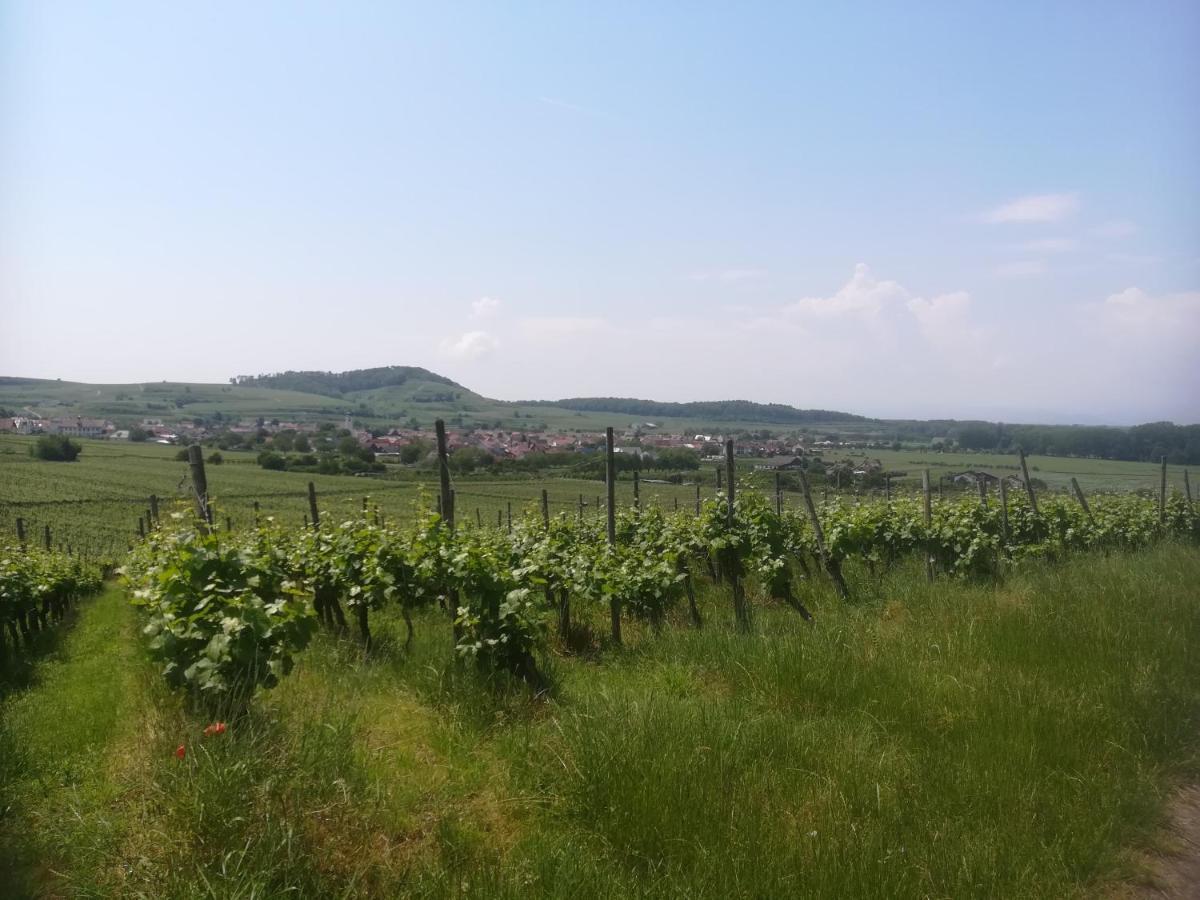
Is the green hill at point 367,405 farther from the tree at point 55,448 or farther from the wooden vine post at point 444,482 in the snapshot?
the wooden vine post at point 444,482

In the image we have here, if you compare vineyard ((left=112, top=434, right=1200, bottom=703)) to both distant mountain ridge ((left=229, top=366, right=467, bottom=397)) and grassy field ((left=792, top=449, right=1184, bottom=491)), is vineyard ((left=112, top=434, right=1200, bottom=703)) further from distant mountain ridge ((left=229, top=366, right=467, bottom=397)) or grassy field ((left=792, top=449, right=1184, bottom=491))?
distant mountain ridge ((left=229, top=366, right=467, bottom=397))

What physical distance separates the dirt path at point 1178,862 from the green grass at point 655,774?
0.10 metres

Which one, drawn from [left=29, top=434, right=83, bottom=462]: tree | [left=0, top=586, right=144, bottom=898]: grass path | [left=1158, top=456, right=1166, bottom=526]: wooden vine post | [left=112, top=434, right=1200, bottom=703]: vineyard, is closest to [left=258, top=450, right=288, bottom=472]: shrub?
[left=29, top=434, right=83, bottom=462]: tree

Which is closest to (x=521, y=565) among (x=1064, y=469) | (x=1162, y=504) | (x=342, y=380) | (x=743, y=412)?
(x=1162, y=504)

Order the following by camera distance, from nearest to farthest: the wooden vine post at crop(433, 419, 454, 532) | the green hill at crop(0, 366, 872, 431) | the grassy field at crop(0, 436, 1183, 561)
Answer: the wooden vine post at crop(433, 419, 454, 532) < the grassy field at crop(0, 436, 1183, 561) < the green hill at crop(0, 366, 872, 431)

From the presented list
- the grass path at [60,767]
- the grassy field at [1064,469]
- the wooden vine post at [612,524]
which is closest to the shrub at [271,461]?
the grassy field at [1064,469]

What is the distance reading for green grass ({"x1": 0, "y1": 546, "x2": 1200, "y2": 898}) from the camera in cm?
295

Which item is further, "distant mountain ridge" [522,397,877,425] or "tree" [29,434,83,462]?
"distant mountain ridge" [522,397,877,425]

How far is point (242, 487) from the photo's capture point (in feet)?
111

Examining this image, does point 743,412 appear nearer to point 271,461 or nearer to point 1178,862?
point 271,461

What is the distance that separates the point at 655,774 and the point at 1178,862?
240cm

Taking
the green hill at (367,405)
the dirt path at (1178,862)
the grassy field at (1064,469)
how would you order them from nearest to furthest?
the dirt path at (1178,862), the grassy field at (1064,469), the green hill at (367,405)

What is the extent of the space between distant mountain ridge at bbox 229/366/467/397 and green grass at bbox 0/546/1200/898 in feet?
285

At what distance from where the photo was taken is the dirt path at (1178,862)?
10.2 ft
